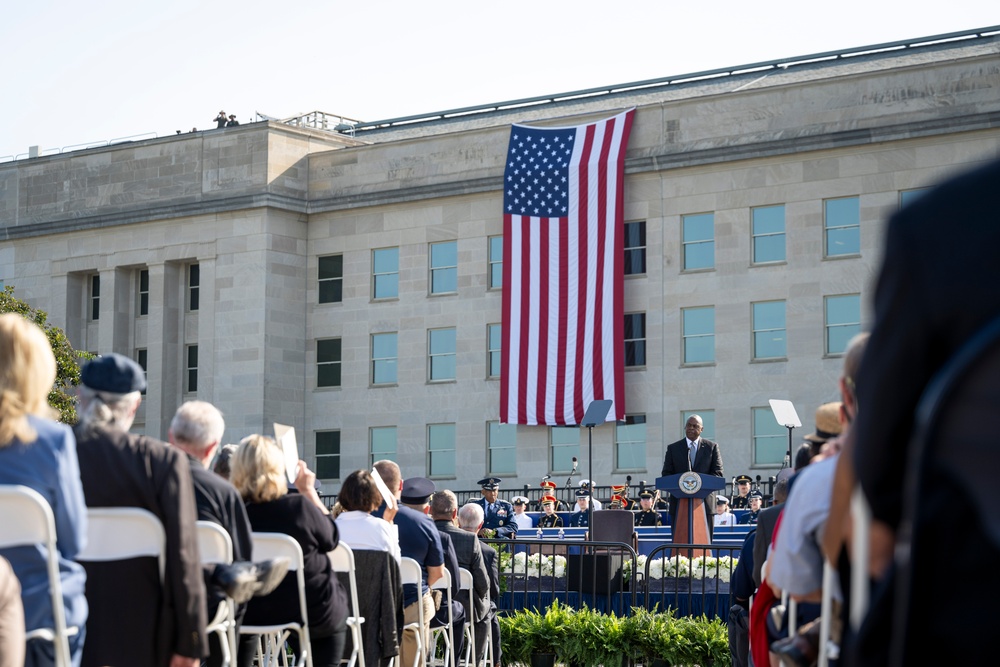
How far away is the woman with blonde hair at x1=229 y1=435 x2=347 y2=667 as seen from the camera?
7543 mm

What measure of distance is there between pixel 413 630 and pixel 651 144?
34.2 metres

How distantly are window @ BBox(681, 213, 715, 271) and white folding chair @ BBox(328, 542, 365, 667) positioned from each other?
115 ft

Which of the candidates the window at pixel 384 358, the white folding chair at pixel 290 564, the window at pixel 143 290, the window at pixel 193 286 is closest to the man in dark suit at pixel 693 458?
the white folding chair at pixel 290 564

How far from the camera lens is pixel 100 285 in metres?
52.0

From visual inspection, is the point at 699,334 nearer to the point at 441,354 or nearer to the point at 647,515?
the point at 441,354

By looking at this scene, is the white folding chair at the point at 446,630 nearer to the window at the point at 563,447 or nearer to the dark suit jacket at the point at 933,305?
the dark suit jacket at the point at 933,305

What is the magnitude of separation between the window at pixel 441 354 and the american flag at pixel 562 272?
3.22 m

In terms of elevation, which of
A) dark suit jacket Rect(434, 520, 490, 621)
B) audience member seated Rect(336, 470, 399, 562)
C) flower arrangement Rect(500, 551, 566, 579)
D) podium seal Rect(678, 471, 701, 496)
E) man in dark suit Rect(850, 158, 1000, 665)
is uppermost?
man in dark suit Rect(850, 158, 1000, 665)

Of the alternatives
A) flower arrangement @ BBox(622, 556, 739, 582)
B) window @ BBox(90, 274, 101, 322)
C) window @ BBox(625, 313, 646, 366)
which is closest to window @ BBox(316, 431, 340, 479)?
window @ BBox(90, 274, 101, 322)

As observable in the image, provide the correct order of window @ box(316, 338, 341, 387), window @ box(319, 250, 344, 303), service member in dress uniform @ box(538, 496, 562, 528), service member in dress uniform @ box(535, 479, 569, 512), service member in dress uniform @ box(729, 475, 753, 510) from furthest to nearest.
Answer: window @ box(319, 250, 344, 303) < window @ box(316, 338, 341, 387) < service member in dress uniform @ box(535, 479, 569, 512) < service member in dress uniform @ box(729, 475, 753, 510) < service member in dress uniform @ box(538, 496, 562, 528)

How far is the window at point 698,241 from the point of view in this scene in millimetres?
43031

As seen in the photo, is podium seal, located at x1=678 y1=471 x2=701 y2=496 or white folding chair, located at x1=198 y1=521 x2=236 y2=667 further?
podium seal, located at x1=678 y1=471 x2=701 y2=496

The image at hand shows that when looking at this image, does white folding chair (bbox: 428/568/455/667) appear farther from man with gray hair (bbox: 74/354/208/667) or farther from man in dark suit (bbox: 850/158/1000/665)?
man in dark suit (bbox: 850/158/1000/665)

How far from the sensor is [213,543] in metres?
6.13
